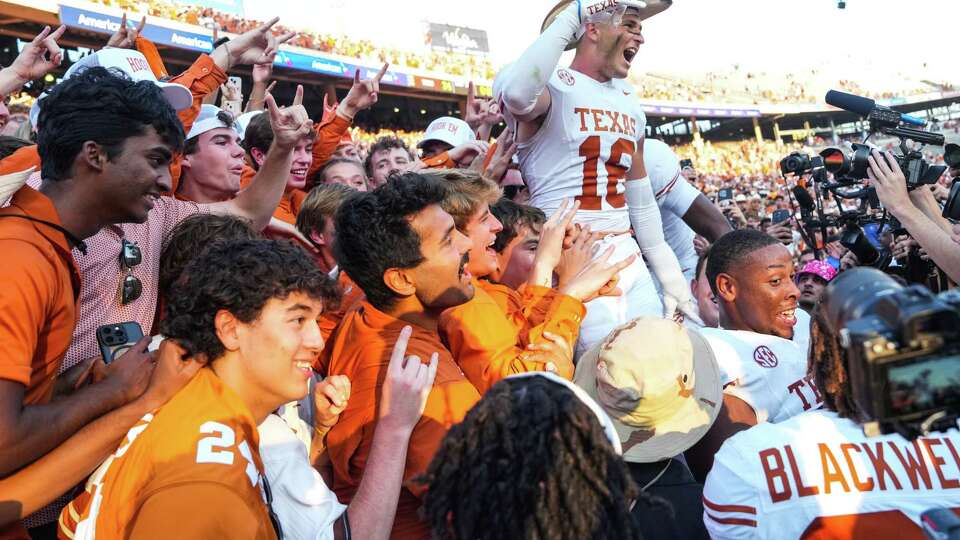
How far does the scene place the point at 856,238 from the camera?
5.27m

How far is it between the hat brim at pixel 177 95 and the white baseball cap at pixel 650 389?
2.18m

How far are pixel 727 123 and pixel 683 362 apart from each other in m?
48.4

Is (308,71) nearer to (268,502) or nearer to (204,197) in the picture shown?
(204,197)

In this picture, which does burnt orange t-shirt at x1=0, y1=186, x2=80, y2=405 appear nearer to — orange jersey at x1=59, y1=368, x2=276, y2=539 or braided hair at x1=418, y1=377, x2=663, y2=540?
orange jersey at x1=59, y1=368, x2=276, y2=539

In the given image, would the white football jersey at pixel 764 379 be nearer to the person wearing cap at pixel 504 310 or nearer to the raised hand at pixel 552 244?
the person wearing cap at pixel 504 310

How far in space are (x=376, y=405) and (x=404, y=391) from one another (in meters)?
0.20

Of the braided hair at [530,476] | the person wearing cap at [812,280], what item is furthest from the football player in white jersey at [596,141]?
the braided hair at [530,476]

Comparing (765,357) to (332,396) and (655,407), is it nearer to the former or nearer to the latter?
(655,407)

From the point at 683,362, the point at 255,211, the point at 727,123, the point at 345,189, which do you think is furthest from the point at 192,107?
the point at 727,123

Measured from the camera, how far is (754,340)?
2.80 meters

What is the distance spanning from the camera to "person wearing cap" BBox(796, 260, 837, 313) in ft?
17.4

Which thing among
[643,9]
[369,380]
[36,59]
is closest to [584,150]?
[643,9]

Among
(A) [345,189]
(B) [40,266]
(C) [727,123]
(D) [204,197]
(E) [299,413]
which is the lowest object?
(C) [727,123]

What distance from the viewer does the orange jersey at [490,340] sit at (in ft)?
7.47
